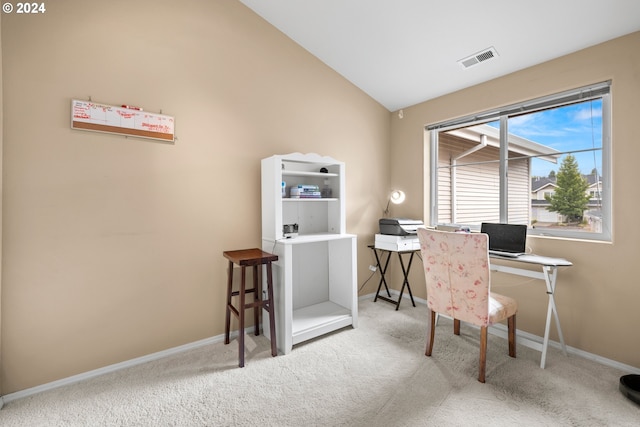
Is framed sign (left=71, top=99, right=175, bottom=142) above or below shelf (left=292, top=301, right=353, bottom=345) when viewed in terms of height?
above

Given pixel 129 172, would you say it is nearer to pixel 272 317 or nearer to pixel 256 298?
pixel 256 298

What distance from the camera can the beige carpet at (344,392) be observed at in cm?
168

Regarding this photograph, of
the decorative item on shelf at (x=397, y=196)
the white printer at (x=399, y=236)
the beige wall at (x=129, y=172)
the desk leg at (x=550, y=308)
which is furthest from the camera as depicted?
the decorative item on shelf at (x=397, y=196)

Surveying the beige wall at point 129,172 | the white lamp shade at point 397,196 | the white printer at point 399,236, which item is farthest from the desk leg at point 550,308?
the beige wall at point 129,172

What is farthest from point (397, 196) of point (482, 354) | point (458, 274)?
point (482, 354)

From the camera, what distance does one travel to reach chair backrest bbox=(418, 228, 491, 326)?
1.98 metres

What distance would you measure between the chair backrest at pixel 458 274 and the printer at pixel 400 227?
0.98 m

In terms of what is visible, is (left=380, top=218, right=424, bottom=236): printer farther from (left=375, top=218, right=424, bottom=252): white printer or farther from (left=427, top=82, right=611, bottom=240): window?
(left=427, top=82, right=611, bottom=240): window

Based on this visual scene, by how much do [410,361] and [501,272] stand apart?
1348mm

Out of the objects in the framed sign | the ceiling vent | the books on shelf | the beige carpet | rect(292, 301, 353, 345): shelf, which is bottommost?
the beige carpet

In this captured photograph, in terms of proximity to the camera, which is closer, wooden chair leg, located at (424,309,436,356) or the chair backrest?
the chair backrest

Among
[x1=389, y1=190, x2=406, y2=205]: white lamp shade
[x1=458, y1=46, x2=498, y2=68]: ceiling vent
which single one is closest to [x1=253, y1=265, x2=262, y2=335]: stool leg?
[x1=389, y1=190, x2=406, y2=205]: white lamp shade

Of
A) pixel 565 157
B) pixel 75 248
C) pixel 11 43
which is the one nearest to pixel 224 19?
pixel 11 43

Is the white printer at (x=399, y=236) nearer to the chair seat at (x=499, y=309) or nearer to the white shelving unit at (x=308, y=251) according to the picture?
the white shelving unit at (x=308, y=251)
